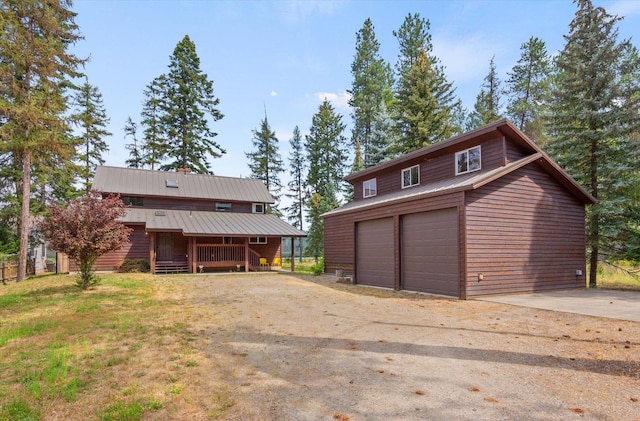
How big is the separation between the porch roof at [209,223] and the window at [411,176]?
28.1 ft

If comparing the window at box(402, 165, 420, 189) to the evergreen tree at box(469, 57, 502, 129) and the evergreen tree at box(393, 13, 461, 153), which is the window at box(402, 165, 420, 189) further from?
the evergreen tree at box(469, 57, 502, 129)

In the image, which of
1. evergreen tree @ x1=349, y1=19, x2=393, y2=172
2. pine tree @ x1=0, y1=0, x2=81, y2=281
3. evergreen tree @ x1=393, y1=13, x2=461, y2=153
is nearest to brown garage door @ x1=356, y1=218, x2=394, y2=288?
evergreen tree @ x1=393, y1=13, x2=461, y2=153

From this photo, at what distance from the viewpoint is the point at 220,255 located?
20.8 metres

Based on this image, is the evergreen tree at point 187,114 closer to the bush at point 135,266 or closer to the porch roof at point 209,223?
the porch roof at point 209,223

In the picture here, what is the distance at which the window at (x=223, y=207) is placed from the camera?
25047 millimetres

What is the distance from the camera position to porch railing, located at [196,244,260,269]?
66.4ft

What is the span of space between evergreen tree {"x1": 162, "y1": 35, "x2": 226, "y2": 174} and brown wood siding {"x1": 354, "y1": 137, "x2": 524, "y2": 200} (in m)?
22.8

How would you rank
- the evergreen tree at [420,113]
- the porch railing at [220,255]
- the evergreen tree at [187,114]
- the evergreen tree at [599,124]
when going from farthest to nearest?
1. the evergreen tree at [187,114]
2. the evergreen tree at [420,113]
3. the porch railing at [220,255]
4. the evergreen tree at [599,124]

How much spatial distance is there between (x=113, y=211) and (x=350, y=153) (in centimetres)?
3219

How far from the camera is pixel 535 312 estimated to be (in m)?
8.14

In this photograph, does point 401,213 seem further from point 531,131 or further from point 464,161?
point 531,131

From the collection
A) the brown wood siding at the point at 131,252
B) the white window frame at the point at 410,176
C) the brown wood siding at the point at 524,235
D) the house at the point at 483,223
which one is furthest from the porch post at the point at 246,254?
the brown wood siding at the point at 524,235

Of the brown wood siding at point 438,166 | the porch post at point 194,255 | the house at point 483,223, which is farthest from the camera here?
the porch post at point 194,255

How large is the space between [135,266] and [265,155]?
23632mm
